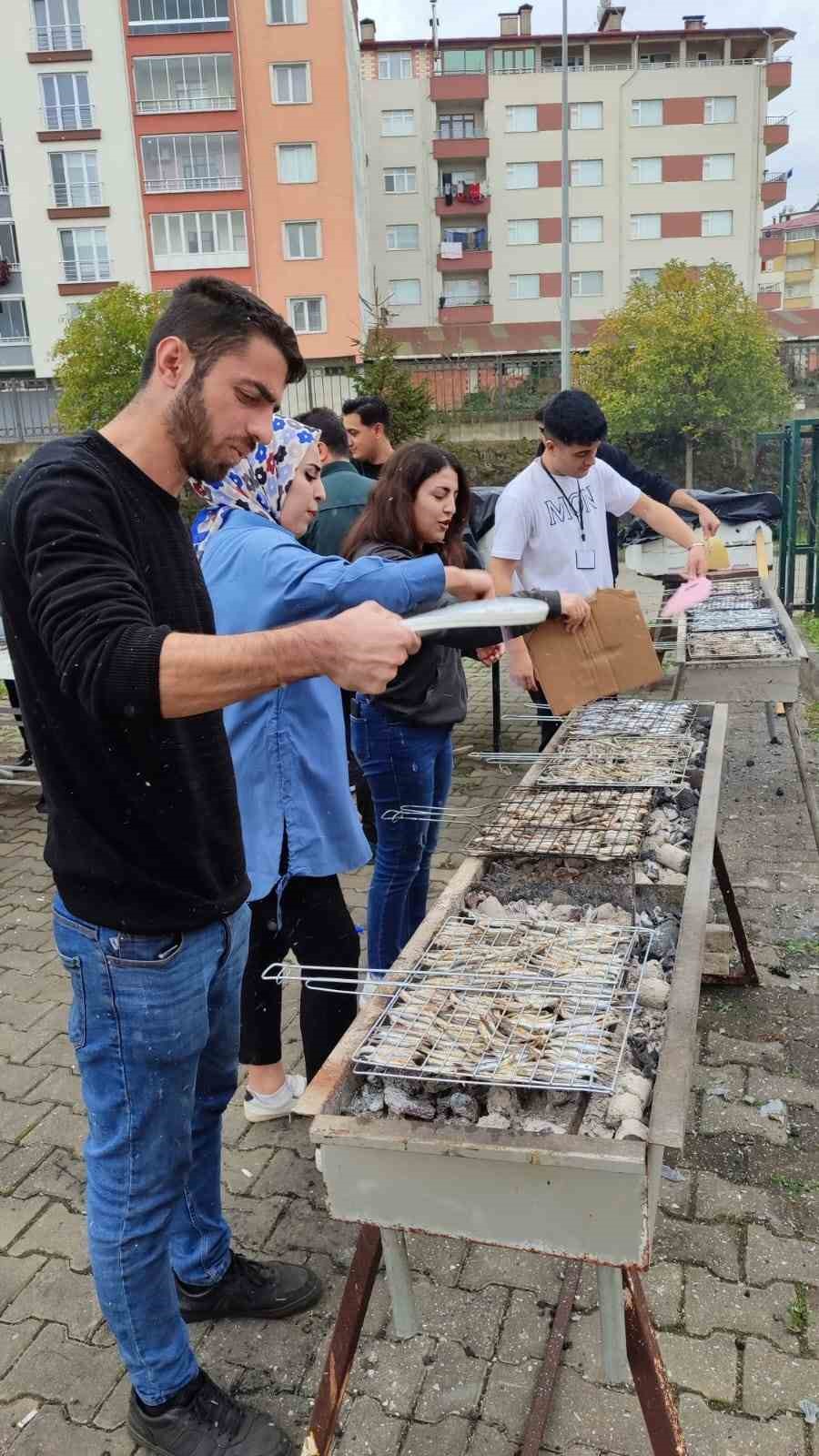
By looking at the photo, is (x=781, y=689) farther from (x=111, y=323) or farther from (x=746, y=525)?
(x=111, y=323)

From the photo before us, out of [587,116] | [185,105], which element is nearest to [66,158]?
[185,105]

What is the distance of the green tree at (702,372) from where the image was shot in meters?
23.3

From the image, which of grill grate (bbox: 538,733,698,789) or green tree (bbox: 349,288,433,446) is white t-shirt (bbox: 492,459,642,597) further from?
green tree (bbox: 349,288,433,446)

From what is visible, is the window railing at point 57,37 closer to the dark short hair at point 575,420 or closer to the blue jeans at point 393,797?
the dark short hair at point 575,420

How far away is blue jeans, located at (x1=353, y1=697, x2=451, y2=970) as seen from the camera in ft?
10.1

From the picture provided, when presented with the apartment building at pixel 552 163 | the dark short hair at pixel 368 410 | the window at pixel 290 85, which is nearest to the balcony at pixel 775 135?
the apartment building at pixel 552 163

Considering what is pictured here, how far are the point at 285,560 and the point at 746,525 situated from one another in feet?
29.0

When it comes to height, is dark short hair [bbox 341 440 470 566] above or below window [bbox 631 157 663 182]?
below

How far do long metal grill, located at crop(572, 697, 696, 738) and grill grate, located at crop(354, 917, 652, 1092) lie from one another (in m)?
1.60

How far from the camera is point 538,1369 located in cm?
211

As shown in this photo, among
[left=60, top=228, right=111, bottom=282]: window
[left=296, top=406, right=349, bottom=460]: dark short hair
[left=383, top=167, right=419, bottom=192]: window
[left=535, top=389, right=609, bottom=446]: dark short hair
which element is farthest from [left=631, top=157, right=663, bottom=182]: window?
[left=535, top=389, right=609, bottom=446]: dark short hair

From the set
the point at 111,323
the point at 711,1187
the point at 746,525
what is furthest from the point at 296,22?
the point at 711,1187

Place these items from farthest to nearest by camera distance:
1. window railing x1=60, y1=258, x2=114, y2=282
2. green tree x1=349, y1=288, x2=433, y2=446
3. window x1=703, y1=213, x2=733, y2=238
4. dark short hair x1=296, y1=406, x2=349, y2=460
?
window x1=703, y1=213, x2=733, y2=238 → window railing x1=60, y1=258, x2=114, y2=282 → green tree x1=349, y1=288, x2=433, y2=446 → dark short hair x1=296, y1=406, x2=349, y2=460

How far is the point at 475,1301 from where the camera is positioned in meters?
2.30
